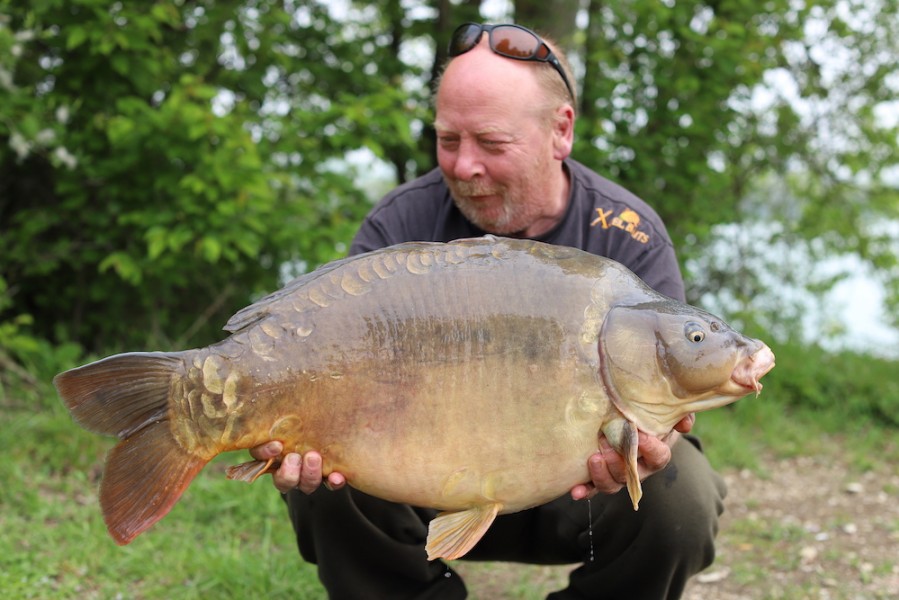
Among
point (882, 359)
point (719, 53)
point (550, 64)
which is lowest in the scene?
point (882, 359)

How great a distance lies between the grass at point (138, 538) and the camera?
2.42 m

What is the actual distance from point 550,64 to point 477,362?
0.94 m

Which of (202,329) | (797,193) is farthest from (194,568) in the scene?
(797,193)

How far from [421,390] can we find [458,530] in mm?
251

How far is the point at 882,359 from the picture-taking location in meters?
4.71

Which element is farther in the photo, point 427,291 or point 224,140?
point 224,140

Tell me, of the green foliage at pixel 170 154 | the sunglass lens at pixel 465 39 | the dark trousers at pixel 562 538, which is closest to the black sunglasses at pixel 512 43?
the sunglass lens at pixel 465 39

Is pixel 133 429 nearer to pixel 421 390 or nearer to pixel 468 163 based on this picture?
pixel 421 390

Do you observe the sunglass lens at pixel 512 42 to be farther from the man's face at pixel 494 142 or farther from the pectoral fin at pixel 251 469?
the pectoral fin at pixel 251 469

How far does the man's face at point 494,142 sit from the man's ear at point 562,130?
0.03m

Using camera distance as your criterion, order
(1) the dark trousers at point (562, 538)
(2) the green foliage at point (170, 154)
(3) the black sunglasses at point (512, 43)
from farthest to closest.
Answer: (2) the green foliage at point (170, 154)
(3) the black sunglasses at point (512, 43)
(1) the dark trousers at point (562, 538)

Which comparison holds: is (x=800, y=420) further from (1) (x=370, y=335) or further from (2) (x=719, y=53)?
(1) (x=370, y=335)

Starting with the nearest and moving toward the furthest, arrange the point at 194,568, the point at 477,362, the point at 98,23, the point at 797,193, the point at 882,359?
the point at 477,362 → the point at 194,568 → the point at 98,23 → the point at 882,359 → the point at 797,193

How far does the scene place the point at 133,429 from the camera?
1607 millimetres
